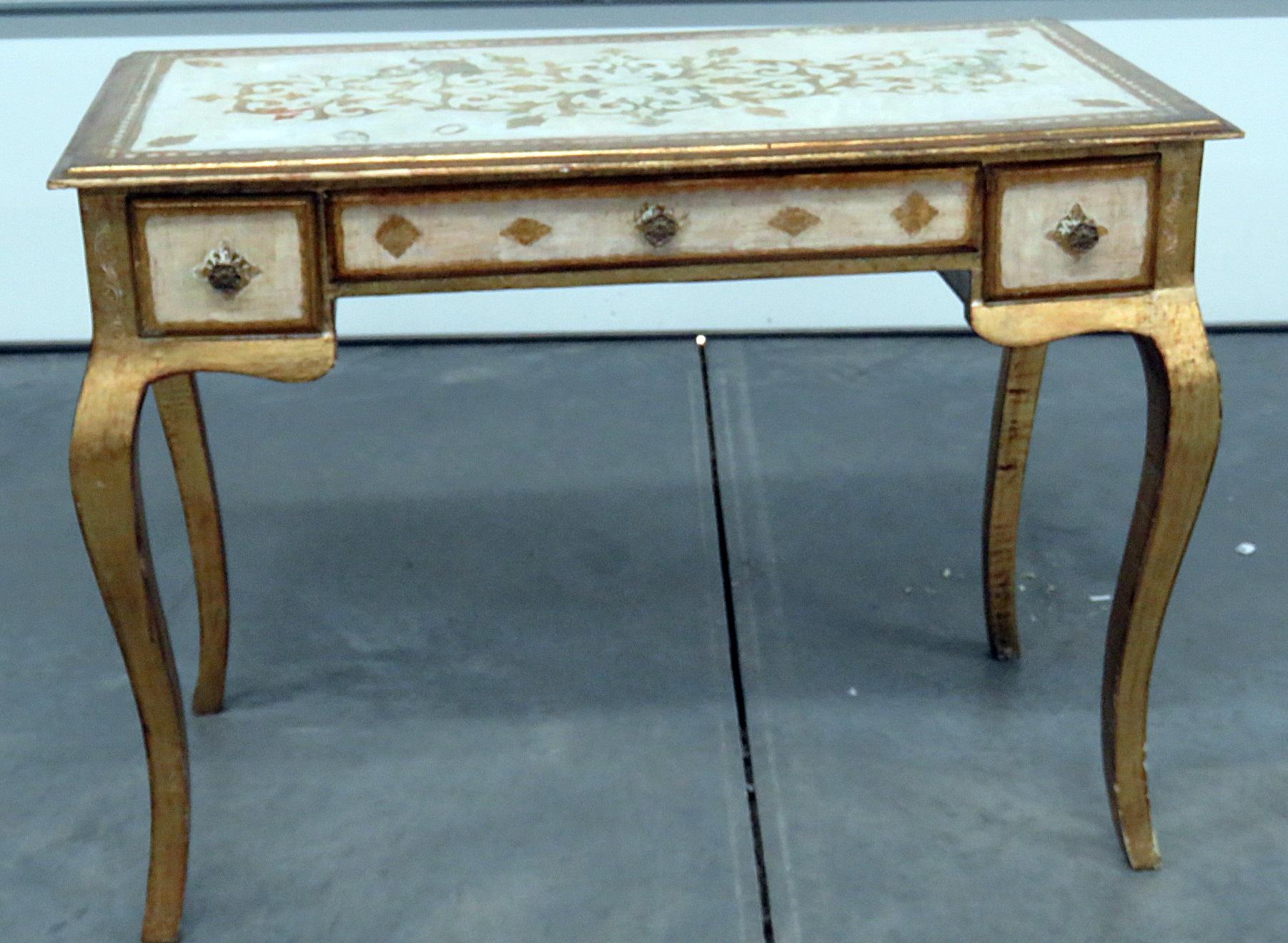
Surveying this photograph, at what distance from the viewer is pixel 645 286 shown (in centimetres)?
330

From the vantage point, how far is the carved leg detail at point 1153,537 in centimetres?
156

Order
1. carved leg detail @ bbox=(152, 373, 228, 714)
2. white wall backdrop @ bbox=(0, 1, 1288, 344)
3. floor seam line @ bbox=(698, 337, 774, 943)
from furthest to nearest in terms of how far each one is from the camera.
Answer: white wall backdrop @ bbox=(0, 1, 1288, 344)
carved leg detail @ bbox=(152, 373, 228, 714)
floor seam line @ bbox=(698, 337, 774, 943)

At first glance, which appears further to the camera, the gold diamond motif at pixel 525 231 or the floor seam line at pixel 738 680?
the floor seam line at pixel 738 680

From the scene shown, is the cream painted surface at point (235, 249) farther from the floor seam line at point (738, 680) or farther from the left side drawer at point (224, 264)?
the floor seam line at point (738, 680)

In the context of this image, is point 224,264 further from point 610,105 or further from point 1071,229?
point 1071,229

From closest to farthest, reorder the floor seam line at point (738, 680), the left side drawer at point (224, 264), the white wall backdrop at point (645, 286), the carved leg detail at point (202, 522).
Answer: the left side drawer at point (224, 264) → the floor seam line at point (738, 680) → the carved leg detail at point (202, 522) → the white wall backdrop at point (645, 286)

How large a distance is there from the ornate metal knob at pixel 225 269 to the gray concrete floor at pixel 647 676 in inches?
26.4

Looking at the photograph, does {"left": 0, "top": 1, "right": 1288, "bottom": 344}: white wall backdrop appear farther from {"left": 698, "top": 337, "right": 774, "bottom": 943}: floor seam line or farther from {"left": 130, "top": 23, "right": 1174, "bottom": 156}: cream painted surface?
{"left": 130, "top": 23, "right": 1174, "bottom": 156}: cream painted surface

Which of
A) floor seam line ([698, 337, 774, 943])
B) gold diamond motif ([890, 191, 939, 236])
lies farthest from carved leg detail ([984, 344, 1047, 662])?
gold diamond motif ([890, 191, 939, 236])

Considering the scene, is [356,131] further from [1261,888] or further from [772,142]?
[1261,888]

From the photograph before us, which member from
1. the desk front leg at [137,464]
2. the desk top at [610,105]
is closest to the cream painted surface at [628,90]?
the desk top at [610,105]

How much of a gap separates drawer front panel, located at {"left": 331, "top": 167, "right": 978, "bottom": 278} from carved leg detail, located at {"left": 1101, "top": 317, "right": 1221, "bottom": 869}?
0.80 ft

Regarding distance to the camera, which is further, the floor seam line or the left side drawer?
the floor seam line

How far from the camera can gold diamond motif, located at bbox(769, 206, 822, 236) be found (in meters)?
1.52
